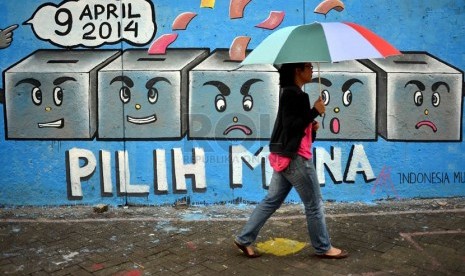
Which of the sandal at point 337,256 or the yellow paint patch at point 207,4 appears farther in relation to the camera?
the yellow paint patch at point 207,4

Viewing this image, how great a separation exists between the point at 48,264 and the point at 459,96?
207 inches

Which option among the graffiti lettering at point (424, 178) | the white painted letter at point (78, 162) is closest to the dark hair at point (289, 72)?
the graffiti lettering at point (424, 178)

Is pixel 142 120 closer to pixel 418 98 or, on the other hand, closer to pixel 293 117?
pixel 293 117

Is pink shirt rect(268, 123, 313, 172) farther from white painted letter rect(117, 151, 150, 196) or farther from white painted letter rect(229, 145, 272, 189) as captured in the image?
white painted letter rect(117, 151, 150, 196)

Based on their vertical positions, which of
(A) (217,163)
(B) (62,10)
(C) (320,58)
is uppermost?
(B) (62,10)

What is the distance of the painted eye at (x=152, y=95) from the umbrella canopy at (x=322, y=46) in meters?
2.26

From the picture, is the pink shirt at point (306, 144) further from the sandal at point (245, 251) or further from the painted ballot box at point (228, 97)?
the painted ballot box at point (228, 97)

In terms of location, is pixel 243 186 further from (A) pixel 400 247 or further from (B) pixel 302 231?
(A) pixel 400 247

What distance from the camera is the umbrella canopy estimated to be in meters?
3.18

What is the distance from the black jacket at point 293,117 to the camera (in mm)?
3605

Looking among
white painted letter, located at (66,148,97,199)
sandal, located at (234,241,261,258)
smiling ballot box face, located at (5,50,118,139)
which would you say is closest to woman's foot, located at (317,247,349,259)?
sandal, located at (234,241,261,258)

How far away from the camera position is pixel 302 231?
15.2ft

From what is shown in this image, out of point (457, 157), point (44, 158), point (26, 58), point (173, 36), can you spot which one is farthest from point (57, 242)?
point (457, 157)

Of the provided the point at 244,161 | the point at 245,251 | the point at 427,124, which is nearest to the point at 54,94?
the point at 244,161
